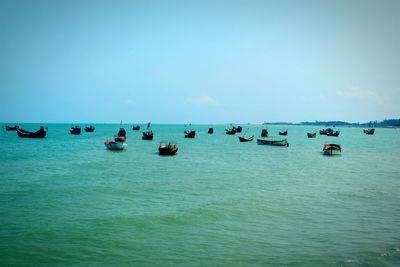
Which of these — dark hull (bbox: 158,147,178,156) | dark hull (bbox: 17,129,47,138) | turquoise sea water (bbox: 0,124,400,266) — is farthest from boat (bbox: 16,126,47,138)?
turquoise sea water (bbox: 0,124,400,266)

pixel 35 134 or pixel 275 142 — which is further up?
pixel 275 142

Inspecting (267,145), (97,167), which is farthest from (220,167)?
(267,145)

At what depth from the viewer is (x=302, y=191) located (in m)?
22.0

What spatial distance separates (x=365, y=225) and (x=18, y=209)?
16.7m

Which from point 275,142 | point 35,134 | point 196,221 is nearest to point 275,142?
point 275,142

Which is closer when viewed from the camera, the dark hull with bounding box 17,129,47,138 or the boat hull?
the boat hull

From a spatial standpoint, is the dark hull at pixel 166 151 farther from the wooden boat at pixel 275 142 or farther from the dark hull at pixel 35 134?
the dark hull at pixel 35 134

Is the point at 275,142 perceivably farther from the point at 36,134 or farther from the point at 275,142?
the point at 36,134

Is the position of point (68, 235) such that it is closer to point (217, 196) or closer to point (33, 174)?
point (217, 196)

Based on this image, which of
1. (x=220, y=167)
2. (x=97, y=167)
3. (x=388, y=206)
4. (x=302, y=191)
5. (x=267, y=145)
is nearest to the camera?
(x=388, y=206)

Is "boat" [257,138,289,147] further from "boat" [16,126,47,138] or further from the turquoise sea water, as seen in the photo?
"boat" [16,126,47,138]

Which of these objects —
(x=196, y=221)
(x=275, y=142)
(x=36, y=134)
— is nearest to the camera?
(x=196, y=221)

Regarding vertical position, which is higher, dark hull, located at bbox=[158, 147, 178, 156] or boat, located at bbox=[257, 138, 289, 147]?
boat, located at bbox=[257, 138, 289, 147]

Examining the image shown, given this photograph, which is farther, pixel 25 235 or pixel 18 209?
pixel 18 209
